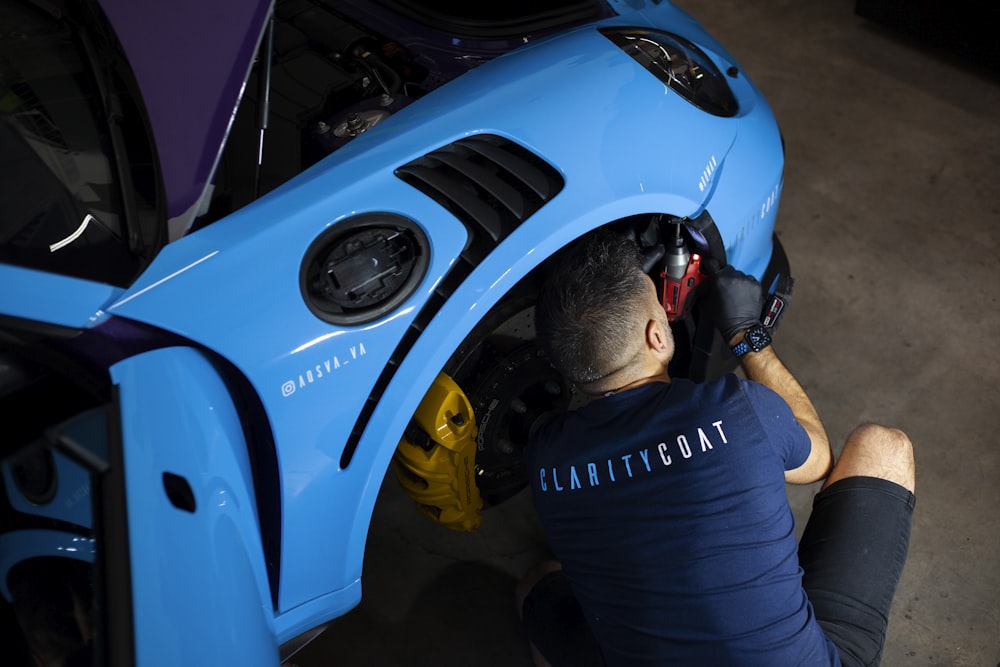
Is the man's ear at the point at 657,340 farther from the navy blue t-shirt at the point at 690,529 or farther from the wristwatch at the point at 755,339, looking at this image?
the wristwatch at the point at 755,339

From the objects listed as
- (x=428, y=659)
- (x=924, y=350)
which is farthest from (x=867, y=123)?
(x=428, y=659)

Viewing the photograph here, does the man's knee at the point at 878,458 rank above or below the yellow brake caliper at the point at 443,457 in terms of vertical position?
below

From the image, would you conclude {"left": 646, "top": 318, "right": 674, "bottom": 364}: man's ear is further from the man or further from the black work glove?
the black work glove

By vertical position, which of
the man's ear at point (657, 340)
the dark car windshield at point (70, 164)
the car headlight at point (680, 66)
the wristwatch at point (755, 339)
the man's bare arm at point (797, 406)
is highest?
the dark car windshield at point (70, 164)

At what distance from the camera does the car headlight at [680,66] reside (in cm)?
177

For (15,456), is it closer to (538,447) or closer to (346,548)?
(346,548)

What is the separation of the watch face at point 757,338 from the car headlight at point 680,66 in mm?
453

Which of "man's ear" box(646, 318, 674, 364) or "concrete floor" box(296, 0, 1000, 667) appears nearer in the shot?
"man's ear" box(646, 318, 674, 364)

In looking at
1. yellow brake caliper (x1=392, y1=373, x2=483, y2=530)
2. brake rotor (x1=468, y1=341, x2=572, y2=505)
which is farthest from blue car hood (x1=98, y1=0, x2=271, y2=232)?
brake rotor (x1=468, y1=341, x2=572, y2=505)

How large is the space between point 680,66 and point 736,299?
50cm

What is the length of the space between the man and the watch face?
0.50 ft

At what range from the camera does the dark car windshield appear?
1320mm

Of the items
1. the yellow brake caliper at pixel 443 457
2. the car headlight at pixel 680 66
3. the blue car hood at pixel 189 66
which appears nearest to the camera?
the blue car hood at pixel 189 66

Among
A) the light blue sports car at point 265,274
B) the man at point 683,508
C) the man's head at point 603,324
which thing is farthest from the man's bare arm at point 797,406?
the man's head at point 603,324
